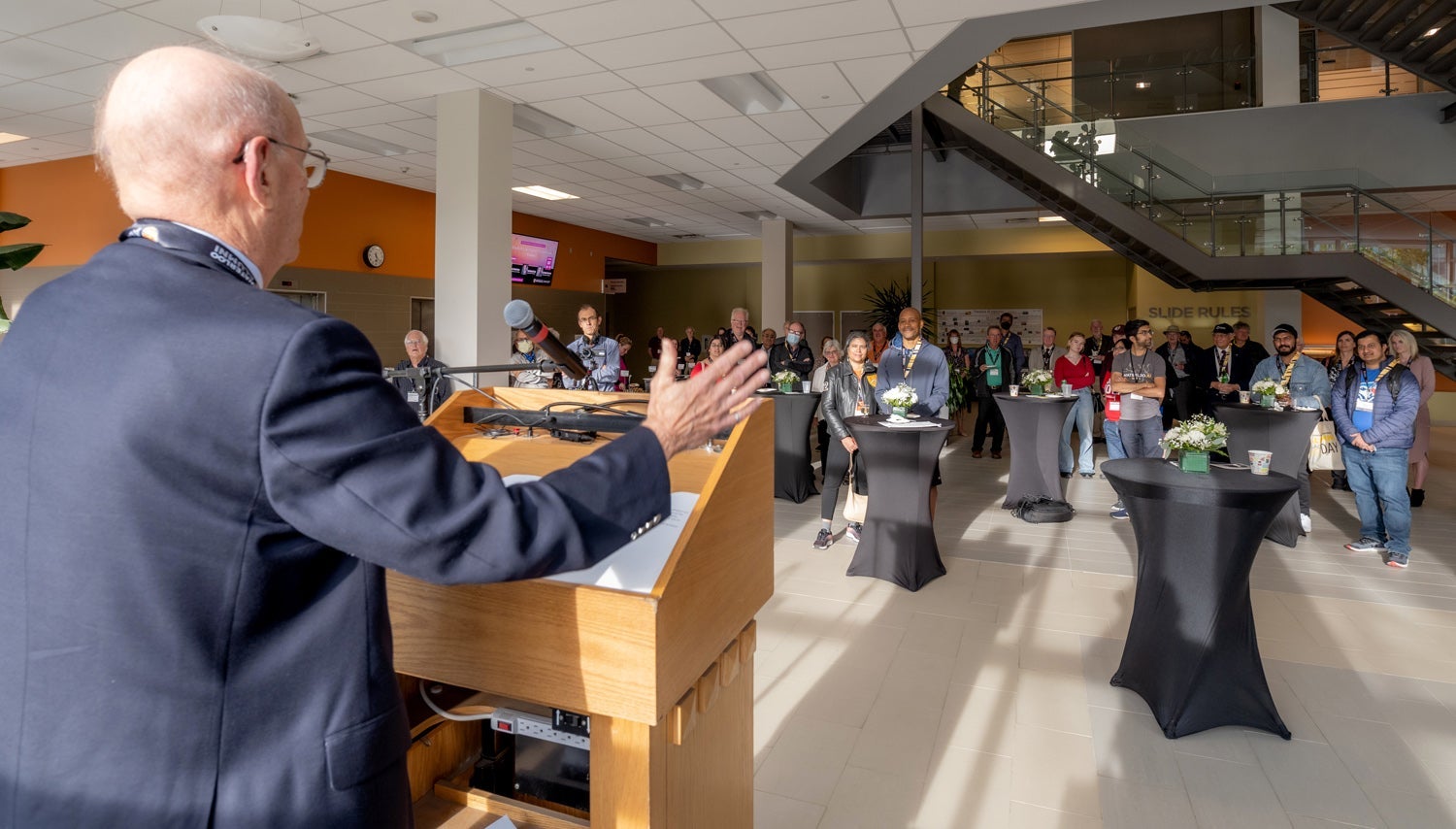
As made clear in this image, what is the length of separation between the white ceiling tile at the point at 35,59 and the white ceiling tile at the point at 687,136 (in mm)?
4505

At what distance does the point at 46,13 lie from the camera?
15.8 feet

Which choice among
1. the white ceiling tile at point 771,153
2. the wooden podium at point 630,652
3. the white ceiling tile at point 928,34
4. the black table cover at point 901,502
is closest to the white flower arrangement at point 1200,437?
the black table cover at point 901,502

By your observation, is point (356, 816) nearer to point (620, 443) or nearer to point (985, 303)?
point (620, 443)

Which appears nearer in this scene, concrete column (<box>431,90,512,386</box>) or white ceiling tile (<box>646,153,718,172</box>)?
concrete column (<box>431,90,512,386</box>)

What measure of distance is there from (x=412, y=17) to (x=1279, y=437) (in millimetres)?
6867

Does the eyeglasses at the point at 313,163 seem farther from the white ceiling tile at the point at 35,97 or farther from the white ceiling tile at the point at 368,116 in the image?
the white ceiling tile at the point at 35,97

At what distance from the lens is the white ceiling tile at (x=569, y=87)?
6233 mm

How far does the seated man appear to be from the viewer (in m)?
9.46

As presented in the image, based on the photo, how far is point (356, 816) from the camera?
2.87 feet

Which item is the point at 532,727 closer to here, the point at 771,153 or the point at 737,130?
the point at 737,130

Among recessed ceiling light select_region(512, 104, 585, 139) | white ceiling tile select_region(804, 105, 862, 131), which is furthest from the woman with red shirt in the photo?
recessed ceiling light select_region(512, 104, 585, 139)

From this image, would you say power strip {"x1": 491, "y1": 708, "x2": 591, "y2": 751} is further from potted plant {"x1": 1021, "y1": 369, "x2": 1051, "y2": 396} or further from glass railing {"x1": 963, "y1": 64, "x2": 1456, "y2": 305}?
glass railing {"x1": 963, "y1": 64, "x2": 1456, "y2": 305}

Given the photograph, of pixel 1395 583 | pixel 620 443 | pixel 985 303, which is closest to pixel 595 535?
pixel 620 443

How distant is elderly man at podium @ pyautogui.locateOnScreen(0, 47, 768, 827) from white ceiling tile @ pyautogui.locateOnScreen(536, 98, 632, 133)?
6.50 meters
